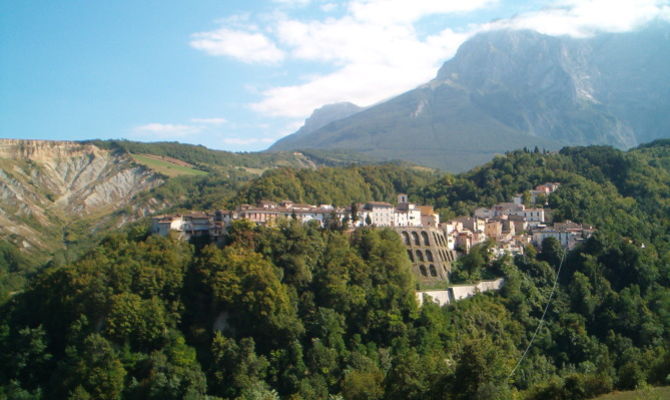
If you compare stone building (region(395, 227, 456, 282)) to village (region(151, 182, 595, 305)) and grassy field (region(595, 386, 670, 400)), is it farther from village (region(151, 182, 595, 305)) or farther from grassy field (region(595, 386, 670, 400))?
grassy field (region(595, 386, 670, 400))

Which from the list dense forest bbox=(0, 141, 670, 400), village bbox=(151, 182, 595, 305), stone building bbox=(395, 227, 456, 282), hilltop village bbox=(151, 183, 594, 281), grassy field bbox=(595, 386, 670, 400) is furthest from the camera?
stone building bbox=(395, 227, 456, 282)

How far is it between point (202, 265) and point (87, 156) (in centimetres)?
9323

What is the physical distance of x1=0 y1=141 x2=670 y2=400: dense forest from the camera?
42.7 meters

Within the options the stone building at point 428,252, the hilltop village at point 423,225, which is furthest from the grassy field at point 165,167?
the stone building at point 428,252

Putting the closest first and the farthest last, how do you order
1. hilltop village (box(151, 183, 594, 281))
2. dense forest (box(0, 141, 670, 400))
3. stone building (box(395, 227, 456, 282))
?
dense forest (box(0, 141, 670, 400)), hilltop village (box(151, 183, 594, 281)), stone building (box(395, 227, 456, 282))

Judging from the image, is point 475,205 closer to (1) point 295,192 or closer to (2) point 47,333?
(1) point 295,192

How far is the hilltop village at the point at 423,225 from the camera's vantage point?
2248 inches

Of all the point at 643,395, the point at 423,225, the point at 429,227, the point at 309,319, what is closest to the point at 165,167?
the point at 423,225

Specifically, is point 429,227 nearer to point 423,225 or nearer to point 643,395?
point 423,225

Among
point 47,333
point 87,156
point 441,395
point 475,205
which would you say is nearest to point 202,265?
point 47,333

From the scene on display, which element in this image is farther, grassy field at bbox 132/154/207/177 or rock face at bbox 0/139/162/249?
grassy field at bbox 132/154/207/177

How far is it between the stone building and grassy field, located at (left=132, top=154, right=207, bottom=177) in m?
77.2

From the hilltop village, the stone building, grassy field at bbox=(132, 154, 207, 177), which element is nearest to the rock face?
grassy field at bbox=(132, 154, 207, 177)

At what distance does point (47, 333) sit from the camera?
4850cm
